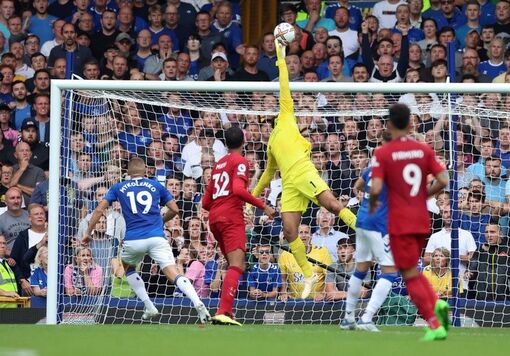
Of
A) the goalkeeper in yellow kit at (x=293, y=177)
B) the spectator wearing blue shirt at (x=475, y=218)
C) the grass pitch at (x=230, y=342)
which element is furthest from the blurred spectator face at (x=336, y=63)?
the grass pitch at (x=230, y=342)

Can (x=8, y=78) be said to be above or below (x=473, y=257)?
above

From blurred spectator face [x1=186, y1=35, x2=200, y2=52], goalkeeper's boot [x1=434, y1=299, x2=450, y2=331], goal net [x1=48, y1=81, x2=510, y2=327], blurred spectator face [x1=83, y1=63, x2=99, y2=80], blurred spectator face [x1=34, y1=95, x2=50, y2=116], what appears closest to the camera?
goalkeeper's boot [x1=434, y1=299, x2=450, y2=331]

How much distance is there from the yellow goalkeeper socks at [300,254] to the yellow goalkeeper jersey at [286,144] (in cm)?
69

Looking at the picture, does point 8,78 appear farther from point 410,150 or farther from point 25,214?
point 410,150

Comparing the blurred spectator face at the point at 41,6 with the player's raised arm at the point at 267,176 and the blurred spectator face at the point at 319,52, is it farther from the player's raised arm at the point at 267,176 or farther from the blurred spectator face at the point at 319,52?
the player's raised arm at the point at 267,176

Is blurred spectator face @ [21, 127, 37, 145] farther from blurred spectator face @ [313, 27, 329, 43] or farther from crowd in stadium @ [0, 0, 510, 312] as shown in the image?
blurred spectator face @ [313, 27, 329, 43]

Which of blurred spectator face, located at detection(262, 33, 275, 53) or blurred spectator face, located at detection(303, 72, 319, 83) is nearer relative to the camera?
blurred spectator face, located at detection(303, 72, 319, 83)

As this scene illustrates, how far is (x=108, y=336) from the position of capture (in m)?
11.3

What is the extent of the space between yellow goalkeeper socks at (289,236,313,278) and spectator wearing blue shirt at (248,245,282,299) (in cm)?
133

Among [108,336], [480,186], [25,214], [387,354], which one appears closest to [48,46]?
[25,214]

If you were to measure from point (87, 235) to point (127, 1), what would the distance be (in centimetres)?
743

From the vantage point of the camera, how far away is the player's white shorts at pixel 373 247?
12.8 metres

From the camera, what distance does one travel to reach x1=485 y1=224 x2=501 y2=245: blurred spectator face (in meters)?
15.7

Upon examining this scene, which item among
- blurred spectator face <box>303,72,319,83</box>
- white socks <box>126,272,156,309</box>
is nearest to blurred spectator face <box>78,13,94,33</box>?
blurred spectator face <box>303,72,319,83</box>
